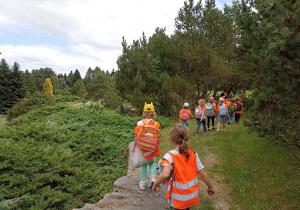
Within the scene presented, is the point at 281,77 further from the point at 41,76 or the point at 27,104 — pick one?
the point at 41,76

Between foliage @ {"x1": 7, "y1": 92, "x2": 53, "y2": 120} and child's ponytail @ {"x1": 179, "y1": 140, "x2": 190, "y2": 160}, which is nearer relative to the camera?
child's ponytail @ {"x1": 179, "y1": 140, "x2": 190, "y2": 160}

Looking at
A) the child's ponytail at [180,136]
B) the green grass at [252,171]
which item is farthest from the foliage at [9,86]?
the child's ponytail at [180,136]

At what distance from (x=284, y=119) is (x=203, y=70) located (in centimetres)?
1294

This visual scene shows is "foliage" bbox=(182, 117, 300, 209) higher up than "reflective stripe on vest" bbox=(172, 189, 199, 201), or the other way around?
"reflective stripe on vest" bbox=(172, 189, 199, 201)

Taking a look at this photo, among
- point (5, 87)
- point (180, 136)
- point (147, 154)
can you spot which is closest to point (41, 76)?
point (5, 87)

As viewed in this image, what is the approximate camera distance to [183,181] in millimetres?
2461

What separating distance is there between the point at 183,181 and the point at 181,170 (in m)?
0.15

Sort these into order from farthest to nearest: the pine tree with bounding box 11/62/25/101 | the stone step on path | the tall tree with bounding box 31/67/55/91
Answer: the tall tree with bounding box 31/67/55/91, the pine tree with bounding box 11/62/25/101, the stone step on path

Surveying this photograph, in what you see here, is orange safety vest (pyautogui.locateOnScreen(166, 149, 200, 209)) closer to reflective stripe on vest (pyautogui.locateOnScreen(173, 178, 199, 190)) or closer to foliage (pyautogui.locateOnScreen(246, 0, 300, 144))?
reflective stripe on vest (pyautogui.locateOnScreen(173, 178, 199, 190))

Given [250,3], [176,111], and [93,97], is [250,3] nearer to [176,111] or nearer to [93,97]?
[176,111]

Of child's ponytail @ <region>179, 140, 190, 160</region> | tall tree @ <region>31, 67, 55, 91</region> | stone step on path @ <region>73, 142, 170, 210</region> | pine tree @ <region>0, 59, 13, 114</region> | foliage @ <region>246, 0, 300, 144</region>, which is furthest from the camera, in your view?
tall tree @ <region>31, 67, 55, 91</region>

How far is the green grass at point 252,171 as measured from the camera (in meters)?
4.20

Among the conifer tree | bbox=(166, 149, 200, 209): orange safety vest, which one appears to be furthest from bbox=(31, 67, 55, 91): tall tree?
bbox=(166, 149, 200, 209): orange safety vest

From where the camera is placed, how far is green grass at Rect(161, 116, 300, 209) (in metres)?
4.20
